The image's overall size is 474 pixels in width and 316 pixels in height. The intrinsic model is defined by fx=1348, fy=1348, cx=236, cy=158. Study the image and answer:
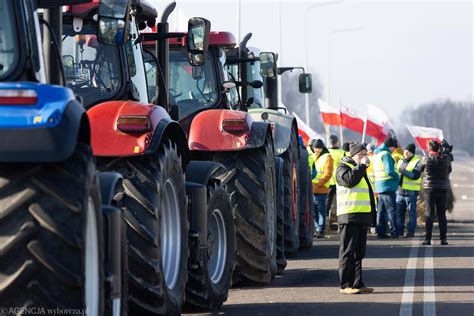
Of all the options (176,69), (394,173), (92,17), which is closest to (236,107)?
(176,69)

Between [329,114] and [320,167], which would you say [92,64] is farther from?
[329,114]

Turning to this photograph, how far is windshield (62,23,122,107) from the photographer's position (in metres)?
10.3

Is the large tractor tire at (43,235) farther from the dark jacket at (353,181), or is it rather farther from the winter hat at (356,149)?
the winter hat at (356,149)

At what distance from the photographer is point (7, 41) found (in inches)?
293

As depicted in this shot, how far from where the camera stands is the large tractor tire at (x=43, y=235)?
6320 millimetres

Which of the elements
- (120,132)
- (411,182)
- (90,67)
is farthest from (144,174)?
(411,182)

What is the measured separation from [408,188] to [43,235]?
63.3 ft

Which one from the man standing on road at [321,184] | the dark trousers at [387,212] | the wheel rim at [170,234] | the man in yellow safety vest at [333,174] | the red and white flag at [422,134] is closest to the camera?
the wheel rim at [170,234]

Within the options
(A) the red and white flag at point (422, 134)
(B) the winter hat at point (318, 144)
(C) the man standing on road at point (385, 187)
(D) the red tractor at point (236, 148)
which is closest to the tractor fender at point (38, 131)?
(D) the red tractor at point (236, 148)

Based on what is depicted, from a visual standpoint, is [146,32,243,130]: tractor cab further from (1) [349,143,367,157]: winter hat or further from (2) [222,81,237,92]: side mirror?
(1) [349,143,367,157]: winter hat

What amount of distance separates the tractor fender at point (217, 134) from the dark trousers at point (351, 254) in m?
1.53

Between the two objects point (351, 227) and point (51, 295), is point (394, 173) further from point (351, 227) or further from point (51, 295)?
point (51, 295)

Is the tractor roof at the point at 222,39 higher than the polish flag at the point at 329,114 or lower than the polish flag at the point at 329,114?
higher

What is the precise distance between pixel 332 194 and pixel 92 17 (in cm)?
1505
